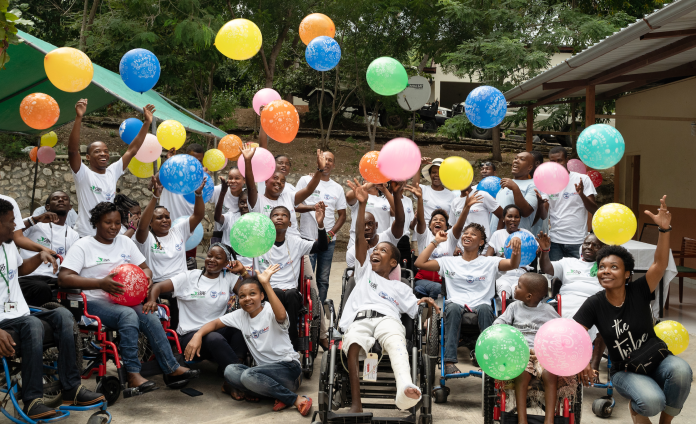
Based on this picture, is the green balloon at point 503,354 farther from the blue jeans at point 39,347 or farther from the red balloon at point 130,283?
the blue jeans at point 39,347

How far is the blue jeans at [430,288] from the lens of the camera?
15.7 feet

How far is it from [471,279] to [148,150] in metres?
3.05

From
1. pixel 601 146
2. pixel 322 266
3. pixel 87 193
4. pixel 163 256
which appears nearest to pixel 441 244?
pixel 322 266

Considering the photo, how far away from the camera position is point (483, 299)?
4.32 metres

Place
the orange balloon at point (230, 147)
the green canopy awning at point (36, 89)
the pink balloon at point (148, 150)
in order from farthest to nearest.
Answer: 1. the orange balloon at point (230, 147)
2. the green canopy awning at point (36, 89)
3. the pink balloon at point (148, 150)

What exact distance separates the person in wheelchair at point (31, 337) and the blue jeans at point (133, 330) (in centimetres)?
34

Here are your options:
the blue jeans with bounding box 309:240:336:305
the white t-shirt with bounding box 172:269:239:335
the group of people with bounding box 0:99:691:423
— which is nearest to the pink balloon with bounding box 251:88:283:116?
the group of people with bounding box 0:99:691:423

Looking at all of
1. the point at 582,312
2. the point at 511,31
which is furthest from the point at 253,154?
the point at 511,31

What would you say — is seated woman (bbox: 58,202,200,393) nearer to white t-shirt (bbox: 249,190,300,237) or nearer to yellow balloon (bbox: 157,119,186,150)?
white t-shirt (bbox: 249,190,300,237)

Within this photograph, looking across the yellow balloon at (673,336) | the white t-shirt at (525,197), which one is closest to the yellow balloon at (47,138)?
the white t-shirt at (525,197)

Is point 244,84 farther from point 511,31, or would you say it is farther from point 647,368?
point 647,368

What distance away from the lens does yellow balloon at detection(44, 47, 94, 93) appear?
4496 millimetres

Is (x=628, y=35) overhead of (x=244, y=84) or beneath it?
beneath

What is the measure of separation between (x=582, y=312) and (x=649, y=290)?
0.37 m
